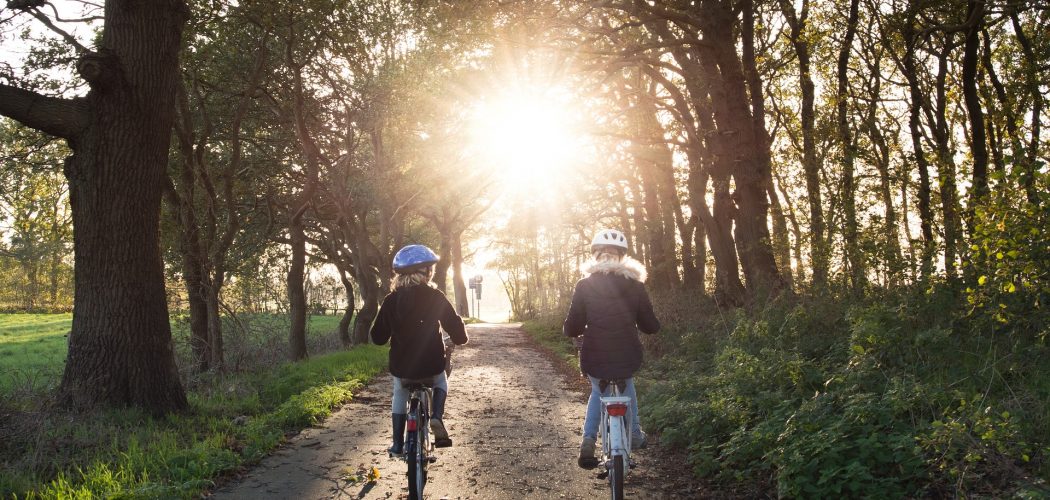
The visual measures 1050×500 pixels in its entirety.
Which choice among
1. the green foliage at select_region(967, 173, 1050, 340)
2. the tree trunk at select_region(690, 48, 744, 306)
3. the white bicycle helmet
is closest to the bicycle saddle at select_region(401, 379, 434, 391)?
the white bicycle helmet

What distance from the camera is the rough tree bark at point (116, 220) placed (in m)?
8.25

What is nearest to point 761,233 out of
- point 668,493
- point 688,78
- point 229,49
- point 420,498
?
point 688,78

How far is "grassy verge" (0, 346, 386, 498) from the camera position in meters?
5.54

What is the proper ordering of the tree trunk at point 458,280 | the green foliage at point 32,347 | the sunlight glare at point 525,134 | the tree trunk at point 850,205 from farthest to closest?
1. the tree trunk at point 458,280
2. the sunlight glare at point 525,134
3. the tree trunk at point 850,205
4. the green foliage at point 32,347

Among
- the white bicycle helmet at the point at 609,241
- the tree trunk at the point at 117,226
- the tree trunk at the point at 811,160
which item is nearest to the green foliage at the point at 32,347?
the tree trunk at the point at 117,226

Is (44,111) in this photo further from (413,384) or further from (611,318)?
(611,318)

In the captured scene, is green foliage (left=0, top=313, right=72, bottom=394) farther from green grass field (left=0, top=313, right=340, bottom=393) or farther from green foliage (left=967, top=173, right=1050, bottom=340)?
green foliage (left=967, top=173, right=1050, bottom=340)

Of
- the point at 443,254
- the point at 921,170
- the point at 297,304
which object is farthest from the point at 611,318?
the point at 443,254

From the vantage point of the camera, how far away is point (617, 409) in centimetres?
516

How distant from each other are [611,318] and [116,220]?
249 inches

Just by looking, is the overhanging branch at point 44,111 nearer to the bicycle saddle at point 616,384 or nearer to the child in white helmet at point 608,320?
the child in white helmet at point 608,320

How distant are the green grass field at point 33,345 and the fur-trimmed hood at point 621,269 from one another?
23.9 feet

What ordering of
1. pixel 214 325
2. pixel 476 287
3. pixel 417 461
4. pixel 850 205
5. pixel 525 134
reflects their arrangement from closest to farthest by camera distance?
pixel 417 461 < pixel 850 205 < pixel 214 325 < pixel 525 134 < pixel 476 287

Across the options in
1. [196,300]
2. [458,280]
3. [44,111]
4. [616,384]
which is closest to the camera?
[616,384]
